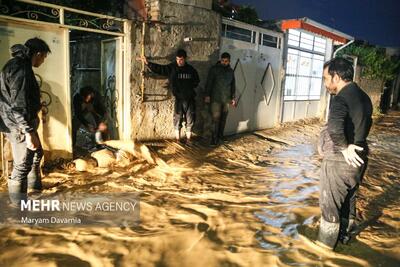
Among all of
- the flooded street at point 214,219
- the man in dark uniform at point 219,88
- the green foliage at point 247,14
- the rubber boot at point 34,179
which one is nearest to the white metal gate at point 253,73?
the green foliage at point 247,14

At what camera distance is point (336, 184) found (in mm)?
3027

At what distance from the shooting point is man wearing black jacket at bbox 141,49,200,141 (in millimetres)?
6347

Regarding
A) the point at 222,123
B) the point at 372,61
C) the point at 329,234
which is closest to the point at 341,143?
the point at 329,234

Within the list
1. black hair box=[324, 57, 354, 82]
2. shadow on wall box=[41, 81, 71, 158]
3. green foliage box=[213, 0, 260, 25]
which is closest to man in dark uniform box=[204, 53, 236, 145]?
green foliage box=[213, 0, 260, 25]

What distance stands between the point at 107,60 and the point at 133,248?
4681 mm

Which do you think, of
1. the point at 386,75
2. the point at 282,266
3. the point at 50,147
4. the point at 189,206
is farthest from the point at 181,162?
the point at 386,75

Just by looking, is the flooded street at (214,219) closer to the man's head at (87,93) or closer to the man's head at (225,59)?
the man's head at (87,93)

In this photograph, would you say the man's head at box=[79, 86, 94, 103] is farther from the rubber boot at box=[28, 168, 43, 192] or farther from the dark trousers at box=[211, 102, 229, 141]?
the dark trousers at box=[211, 102, 229, 141]

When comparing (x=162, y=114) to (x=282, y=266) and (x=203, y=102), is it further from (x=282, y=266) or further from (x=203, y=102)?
(x=282, y=266)

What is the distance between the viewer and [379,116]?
52.0 ft

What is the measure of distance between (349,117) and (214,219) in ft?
6.21

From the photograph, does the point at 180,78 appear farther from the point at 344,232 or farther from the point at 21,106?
the point at 344,232

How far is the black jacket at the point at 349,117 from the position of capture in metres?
2.83

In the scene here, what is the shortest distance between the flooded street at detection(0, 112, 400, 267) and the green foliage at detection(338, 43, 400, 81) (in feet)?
31.6
